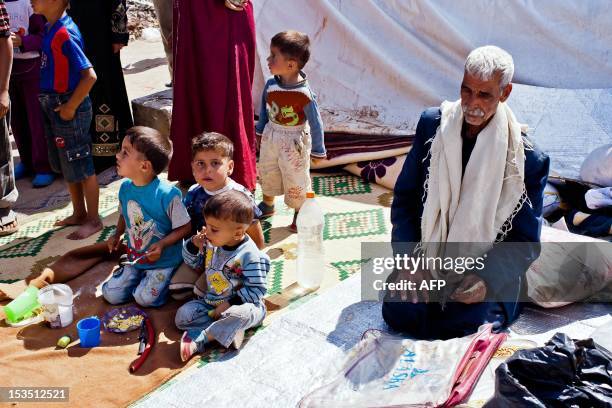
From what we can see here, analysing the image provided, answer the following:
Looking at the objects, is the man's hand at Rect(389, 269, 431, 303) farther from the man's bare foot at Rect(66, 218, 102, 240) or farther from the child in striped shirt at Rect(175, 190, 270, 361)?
the man's bare foot at Rect(66, 218, 102, 240)

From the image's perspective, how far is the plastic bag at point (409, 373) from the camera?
229cm

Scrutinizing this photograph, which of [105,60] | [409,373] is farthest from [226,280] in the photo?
[105,60]

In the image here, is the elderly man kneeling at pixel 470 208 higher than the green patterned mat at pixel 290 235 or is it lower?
higher

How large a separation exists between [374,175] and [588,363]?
2.76m

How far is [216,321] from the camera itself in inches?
112

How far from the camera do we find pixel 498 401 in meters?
2.08

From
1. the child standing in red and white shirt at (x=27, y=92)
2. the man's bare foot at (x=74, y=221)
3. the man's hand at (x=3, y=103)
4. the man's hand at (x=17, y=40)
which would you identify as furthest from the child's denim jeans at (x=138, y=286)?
the man's hand at (x=17, y=40)

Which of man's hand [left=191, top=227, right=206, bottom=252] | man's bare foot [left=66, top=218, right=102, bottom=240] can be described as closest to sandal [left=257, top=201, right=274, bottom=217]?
man's bare foot [left=66, top=218, right=102, bottom=240]

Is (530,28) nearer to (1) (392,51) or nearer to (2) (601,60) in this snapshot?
(2) (601,60)

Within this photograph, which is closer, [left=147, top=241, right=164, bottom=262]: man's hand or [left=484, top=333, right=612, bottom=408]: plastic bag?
[left=484, top=333, right=612, bottom=408]: plastic bag

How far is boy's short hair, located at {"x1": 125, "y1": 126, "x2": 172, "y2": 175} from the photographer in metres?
3.10

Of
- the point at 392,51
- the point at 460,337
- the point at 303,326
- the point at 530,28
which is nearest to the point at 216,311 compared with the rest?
the point at 303,326

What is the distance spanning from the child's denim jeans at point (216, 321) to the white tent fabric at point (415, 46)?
2415 millimetres

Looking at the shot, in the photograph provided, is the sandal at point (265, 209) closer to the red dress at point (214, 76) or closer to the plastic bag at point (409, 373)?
the red dress at point (214, 76)
